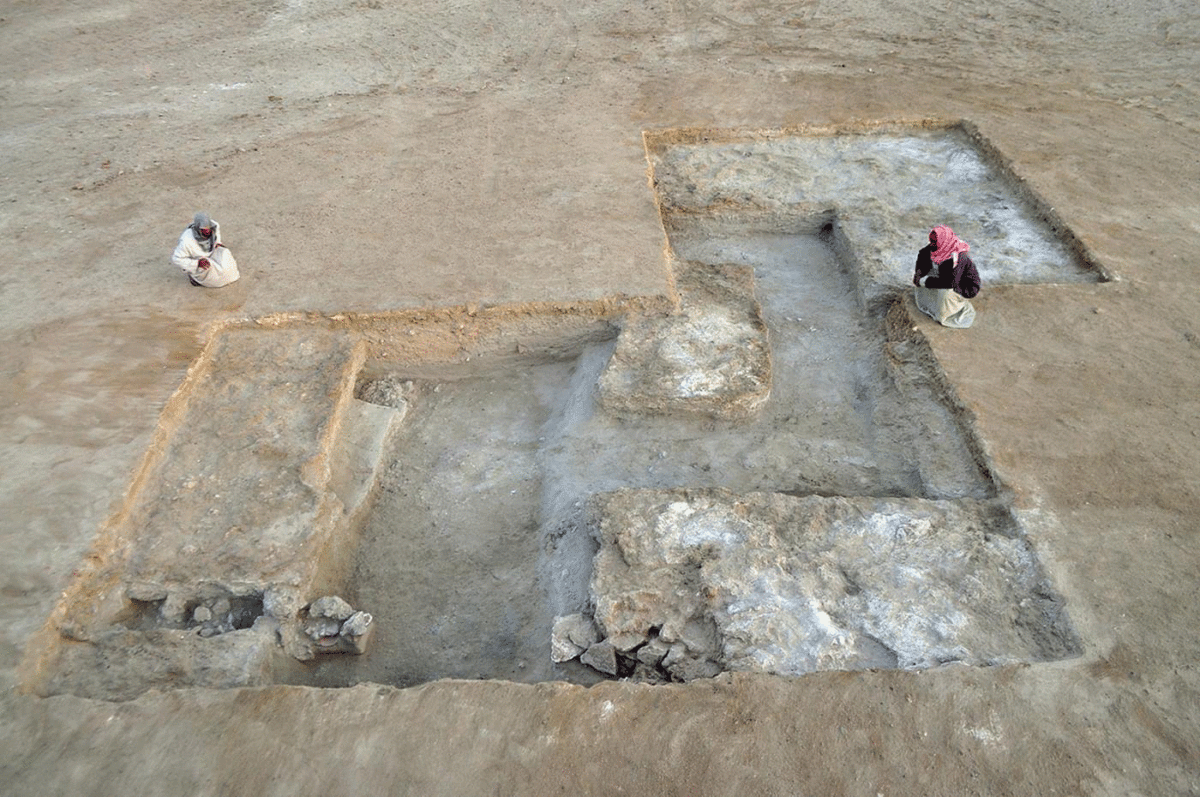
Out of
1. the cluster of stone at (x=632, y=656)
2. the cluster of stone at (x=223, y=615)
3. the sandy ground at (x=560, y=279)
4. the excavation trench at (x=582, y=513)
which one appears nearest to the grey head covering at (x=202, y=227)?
the sandy ground at (x=560, y=279)

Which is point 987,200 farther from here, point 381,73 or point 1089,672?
point 381,73

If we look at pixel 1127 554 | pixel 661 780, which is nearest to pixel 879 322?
pixel 1127 554

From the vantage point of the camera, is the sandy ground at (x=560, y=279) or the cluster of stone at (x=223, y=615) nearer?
Answer: the sandy ground at (x=560, y=279)

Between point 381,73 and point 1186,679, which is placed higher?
point 1186,679

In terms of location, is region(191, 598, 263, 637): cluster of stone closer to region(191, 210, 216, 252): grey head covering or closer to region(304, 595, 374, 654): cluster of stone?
region(304, 595, 374, 654): cluster of stone

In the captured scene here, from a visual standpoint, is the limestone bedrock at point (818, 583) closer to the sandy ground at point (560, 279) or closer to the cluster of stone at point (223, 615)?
the sandy ground at point (560, 279)

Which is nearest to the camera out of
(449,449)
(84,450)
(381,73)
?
(84,450)

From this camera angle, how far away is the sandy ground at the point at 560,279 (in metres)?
3.25

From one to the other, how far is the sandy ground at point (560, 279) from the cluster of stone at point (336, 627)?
2.28 feet

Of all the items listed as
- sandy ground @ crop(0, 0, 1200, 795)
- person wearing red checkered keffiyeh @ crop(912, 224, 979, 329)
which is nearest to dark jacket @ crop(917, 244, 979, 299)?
person wearing red checkered keffiyeh @ crop(912, 224, 979, 329)

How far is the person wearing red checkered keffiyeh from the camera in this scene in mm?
5352

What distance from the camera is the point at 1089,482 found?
437 centimetres

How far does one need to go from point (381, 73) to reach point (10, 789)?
8688mm

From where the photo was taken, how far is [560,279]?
237 inches
